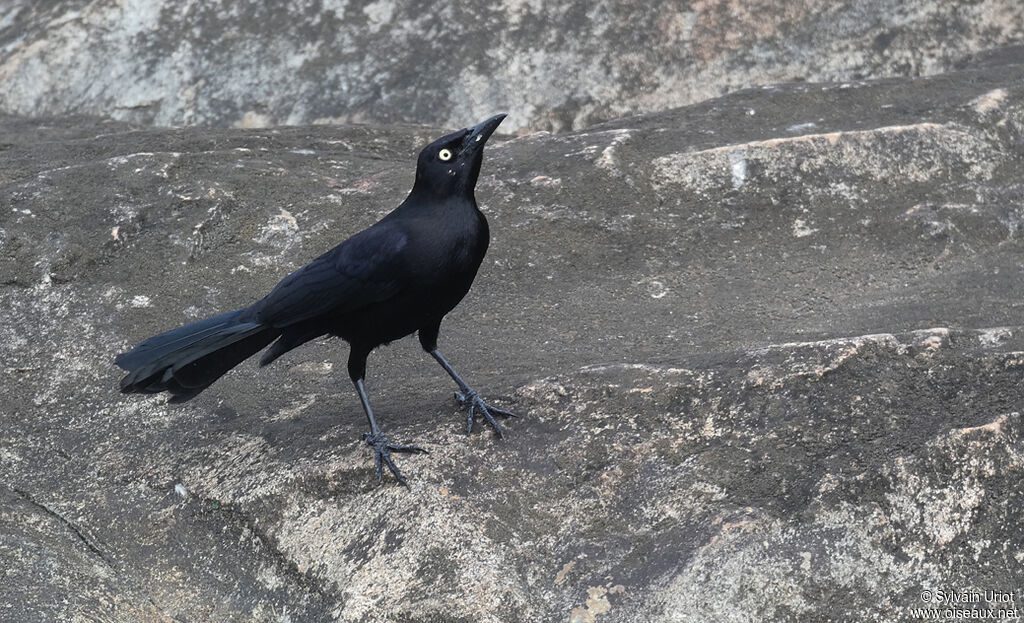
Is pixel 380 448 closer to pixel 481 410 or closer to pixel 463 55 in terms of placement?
pixel 481 410

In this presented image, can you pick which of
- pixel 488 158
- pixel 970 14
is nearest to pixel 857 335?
pixel 488 158

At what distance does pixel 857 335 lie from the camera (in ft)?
12.7

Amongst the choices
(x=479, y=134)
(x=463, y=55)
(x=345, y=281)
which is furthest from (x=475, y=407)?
(x=463, y=55)

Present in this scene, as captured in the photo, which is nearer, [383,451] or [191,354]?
[383,451]

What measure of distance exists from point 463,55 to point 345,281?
12.8ft

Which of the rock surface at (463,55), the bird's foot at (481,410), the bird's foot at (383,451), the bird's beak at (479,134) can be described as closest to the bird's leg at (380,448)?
the bird's foot at (383,451)

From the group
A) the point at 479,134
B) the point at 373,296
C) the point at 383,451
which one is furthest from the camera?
the point at 479,134

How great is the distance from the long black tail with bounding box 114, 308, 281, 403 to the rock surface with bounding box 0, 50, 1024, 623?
26 centimetres

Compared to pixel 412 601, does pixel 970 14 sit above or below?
below

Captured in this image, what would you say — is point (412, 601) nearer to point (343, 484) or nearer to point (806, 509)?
point (343, 484)

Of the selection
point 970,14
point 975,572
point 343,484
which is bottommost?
point 970,14

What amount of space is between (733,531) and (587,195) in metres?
2.54

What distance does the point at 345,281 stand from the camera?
12.4 feet

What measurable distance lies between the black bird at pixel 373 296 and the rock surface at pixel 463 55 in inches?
134
